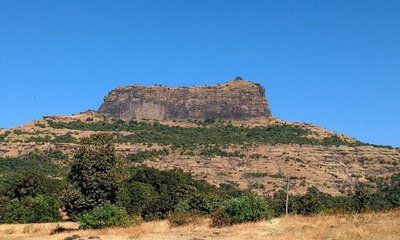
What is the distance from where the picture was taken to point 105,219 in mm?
30422

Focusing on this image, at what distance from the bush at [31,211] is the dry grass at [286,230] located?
15252mm

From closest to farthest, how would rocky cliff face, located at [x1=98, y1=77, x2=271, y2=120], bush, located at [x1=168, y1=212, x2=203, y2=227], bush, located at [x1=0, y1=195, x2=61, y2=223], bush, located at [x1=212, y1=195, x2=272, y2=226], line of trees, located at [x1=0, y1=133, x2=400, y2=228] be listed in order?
bush, located at [x1=212, y1=195, x2=272, y2=226]
line of trees, located at [x1=0, y1=133, x2=400, y2=228]
bush, located at [x1=168, y1=212, x2=203, y2=227]
bush, located at [x1=0, y1=195, x2=61, y2=223]
rocky cliff face, located at [x1=98, y1=77, x2=271, y2=120]

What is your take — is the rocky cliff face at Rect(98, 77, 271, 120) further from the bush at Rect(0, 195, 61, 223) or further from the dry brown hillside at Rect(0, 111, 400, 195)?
the bush at Rect(0, 195, 61, 223)

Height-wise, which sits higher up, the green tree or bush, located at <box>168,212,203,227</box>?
the green tree

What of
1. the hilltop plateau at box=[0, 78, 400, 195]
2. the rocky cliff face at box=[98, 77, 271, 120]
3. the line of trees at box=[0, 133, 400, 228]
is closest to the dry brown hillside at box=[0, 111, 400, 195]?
the hilltop plateau at box=[0, 78, 400, 195]

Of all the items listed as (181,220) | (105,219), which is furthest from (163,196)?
(105,219)

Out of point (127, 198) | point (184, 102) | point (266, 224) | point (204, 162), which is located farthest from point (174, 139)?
point (266, 224)

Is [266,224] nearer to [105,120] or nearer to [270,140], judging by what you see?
[270,140]

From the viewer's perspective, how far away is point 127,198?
53.5m

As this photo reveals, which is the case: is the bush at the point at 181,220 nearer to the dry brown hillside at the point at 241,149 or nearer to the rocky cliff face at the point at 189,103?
the dry brown hillside at the point at 241,149

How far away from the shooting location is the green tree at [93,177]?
33562 millimetres

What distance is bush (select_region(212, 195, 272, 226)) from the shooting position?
28.7 m

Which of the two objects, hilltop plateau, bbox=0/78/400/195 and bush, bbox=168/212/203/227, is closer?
bush, bbox=168/212/203/227

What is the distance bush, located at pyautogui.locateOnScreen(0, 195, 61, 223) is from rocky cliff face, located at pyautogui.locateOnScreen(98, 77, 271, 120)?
135m
